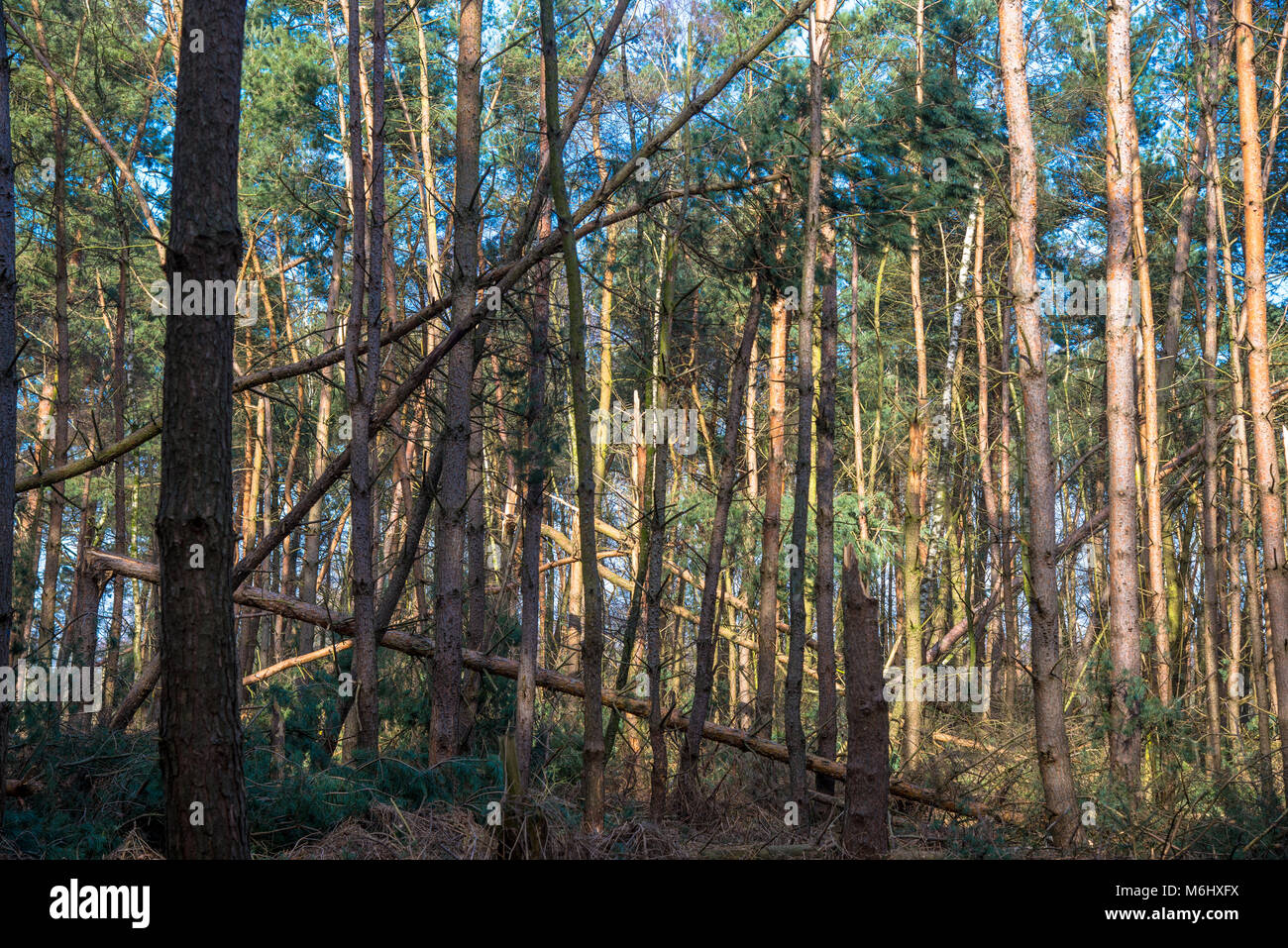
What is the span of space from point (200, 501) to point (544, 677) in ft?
18.2

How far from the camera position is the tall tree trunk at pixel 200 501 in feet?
13.4

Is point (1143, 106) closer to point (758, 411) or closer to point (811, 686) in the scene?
point (758, 411)

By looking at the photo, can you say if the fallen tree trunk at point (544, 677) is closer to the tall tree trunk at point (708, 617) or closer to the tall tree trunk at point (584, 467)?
the tall tree trunk at point (708, 617)

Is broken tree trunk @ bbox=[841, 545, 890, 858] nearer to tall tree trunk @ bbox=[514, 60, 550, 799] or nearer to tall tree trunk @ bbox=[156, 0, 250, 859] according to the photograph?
tall tree trunk @ bbox=[156, 0, 250, 859]

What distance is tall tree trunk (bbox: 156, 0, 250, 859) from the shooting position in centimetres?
410

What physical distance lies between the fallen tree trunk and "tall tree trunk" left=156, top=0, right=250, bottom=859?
180 inches

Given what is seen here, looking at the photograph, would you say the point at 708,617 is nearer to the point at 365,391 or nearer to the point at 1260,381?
the point at 365,391

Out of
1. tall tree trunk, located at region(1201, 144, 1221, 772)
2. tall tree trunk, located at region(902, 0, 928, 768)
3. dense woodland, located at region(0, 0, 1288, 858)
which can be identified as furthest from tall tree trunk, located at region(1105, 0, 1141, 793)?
tall tree trunk, located at region(902, 0, 928, 768)

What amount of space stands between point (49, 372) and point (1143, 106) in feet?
71.6

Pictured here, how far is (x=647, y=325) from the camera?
9.36 meters

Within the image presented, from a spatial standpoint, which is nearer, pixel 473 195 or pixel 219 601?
pixel 219 601

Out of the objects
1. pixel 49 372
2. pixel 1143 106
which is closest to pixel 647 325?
pixel 1143 106
